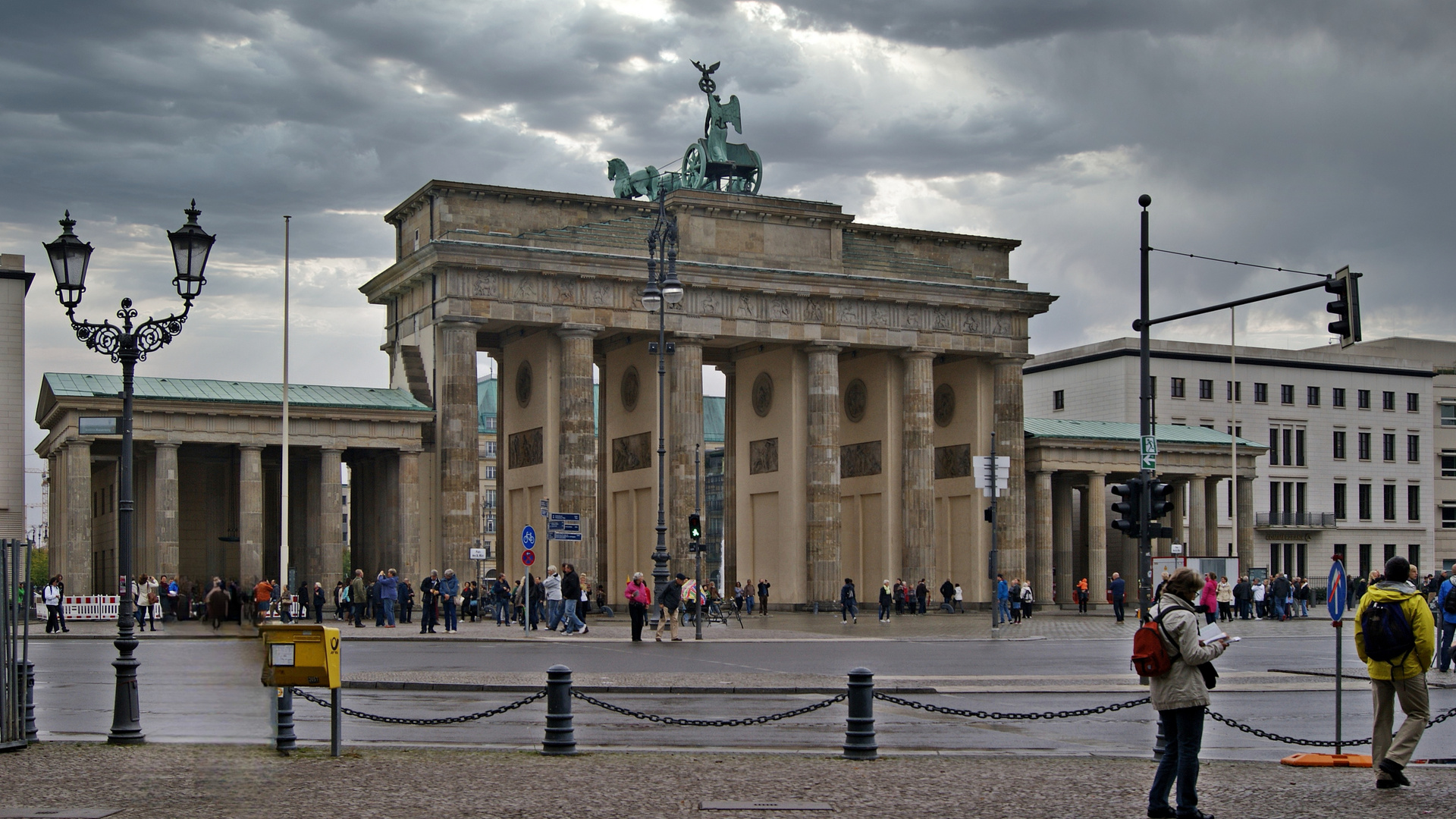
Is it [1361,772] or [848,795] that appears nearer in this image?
[848,795]

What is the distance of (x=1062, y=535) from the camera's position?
78.4 meters

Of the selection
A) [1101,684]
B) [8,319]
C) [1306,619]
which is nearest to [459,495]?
[8,319]

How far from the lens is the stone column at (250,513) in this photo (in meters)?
53.2

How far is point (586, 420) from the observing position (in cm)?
5931

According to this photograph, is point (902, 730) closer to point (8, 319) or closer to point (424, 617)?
point (424, 617)

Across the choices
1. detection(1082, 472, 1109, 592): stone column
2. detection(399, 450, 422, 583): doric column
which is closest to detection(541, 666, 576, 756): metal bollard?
detection(399, 450, 422, 583): doric column

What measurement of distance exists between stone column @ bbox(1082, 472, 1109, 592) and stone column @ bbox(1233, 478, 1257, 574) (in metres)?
6.56

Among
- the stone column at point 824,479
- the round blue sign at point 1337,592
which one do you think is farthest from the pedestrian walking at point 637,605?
the stone column at point 824,479

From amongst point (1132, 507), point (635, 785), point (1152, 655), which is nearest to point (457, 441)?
point (1132, 507)

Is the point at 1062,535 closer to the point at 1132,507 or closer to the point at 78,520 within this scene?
the point at 78,520

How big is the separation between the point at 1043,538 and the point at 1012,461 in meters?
4.65

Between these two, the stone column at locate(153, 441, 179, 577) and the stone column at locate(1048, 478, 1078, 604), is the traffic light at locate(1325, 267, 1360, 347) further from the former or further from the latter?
the stone column at locate(1048, 478, 1078, 604)

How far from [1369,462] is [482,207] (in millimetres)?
60603

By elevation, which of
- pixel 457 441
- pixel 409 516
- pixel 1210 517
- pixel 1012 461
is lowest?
pixel 1210 517
